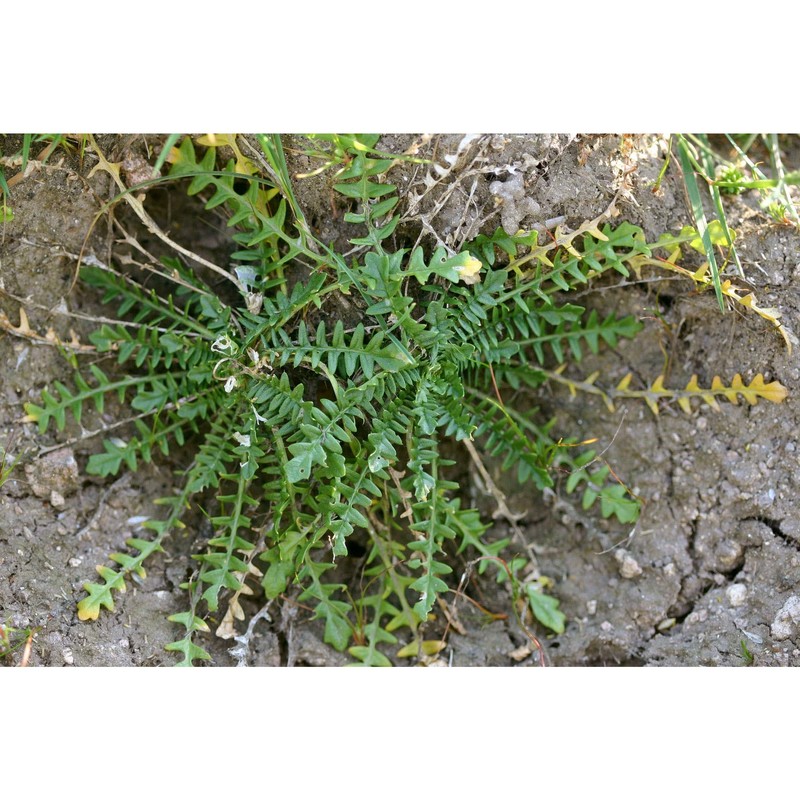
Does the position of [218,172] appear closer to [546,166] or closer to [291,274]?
[291,274]

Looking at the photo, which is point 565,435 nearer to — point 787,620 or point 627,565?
point 627,565

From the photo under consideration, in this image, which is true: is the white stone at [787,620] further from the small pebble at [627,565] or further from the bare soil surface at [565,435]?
the small pebble at [627,565]

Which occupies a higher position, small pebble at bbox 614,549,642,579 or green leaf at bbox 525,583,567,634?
small pebble at bbox 614,549,642,579

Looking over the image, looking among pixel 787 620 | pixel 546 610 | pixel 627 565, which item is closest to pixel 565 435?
pixel 627 565

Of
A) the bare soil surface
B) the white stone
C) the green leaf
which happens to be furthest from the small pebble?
the white stone

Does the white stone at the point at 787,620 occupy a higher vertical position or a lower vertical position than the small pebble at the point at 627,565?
lower

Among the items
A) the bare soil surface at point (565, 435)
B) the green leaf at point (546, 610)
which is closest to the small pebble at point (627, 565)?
the bare soil surface at point (565, 435)

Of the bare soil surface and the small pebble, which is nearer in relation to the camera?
the bare soil surface

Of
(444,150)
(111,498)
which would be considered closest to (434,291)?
(444,150)

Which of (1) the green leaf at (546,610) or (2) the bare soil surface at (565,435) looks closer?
(2) the bare soil surface at (565,435)

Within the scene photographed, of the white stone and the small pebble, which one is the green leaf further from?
the white stone
